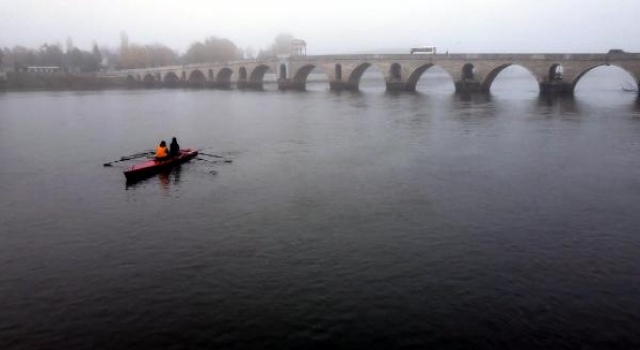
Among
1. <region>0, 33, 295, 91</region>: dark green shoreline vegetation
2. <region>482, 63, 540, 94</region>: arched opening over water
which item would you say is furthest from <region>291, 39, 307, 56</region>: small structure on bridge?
<region>482, 63, 540, 94</region>: arched opening over water

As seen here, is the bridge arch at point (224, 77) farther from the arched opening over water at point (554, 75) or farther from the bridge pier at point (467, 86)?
the arched opening over water at point (554, 75)

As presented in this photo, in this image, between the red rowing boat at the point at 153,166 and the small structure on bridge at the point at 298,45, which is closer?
the red rowing boat at the point at 153,166

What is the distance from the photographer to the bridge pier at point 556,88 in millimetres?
71812

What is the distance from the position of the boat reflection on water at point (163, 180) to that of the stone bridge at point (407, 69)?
59.1 metres

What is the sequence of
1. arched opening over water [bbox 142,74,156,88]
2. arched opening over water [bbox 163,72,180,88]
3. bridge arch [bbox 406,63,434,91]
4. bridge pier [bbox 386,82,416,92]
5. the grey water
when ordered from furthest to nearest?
arched opening over water [bbox 142,74,156,88], arched opening over water [bbox 163,72,180,88], bridge pier [bbox 386,82,416,92], bridge arch [bbox 406,63,434,91], the grey water

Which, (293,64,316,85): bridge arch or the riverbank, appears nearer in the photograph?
(293,64,316,85): bridge arch

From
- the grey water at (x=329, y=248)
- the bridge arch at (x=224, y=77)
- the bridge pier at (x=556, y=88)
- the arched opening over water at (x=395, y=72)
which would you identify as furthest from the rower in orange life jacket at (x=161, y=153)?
the bridge arch at (x=224, y=77)

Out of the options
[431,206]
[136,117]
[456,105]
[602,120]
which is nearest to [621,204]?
[431,206]

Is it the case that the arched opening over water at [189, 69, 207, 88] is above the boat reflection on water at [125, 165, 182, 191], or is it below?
above

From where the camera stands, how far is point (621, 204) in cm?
2069

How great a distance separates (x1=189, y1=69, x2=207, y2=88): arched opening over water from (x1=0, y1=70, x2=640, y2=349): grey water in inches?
4098

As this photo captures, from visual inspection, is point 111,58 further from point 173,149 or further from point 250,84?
point 173,149

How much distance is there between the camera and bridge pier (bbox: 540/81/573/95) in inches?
2827

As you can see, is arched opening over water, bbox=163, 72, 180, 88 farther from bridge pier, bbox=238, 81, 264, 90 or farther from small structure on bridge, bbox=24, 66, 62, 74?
small structure on bridge, bbox=24, 66, 62, 74
